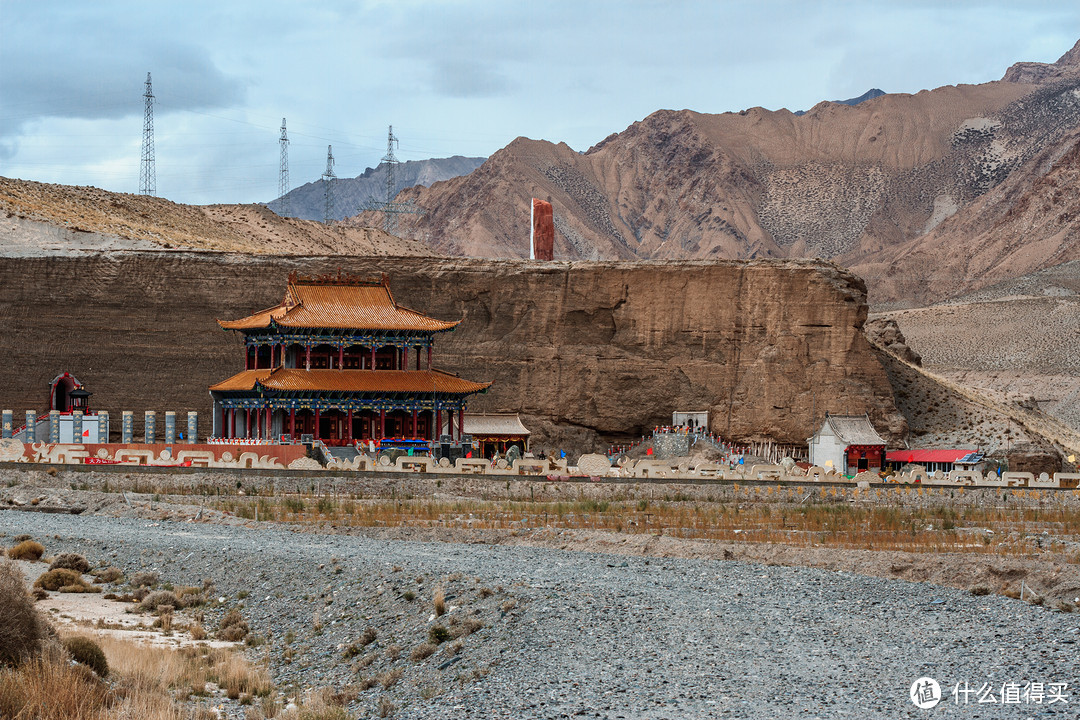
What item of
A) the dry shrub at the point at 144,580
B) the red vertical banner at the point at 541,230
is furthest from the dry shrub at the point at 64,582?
the red vertical banner at the point at 541,230

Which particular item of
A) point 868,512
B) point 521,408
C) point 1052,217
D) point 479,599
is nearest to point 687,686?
point 479,599

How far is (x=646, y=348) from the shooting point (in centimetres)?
7656

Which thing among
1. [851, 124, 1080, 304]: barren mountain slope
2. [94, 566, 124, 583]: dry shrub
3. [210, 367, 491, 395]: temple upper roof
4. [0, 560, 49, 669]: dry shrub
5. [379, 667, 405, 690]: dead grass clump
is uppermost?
[851, 124, 1080, 304]: barren mountain slope

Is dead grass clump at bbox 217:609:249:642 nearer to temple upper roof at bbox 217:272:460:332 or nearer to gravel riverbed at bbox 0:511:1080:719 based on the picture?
gravel riverbed at bbox 0:511:1080:719

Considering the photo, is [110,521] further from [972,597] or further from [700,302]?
[700,302]

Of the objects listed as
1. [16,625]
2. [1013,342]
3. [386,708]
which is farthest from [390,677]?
[1013,342]

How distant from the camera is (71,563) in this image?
105 feet

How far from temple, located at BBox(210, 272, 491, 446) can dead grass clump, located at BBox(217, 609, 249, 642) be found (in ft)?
109

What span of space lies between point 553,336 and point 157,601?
165ft

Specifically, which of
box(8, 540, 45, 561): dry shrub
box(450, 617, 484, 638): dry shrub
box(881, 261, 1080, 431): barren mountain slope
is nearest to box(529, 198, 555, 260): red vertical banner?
box(881, 261, 1080, 431): barren mountain slope

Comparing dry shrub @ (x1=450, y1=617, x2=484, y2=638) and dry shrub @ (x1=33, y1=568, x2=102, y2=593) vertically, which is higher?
dry shrub @ (x1=450, y1=617, x2=484, y2=638)

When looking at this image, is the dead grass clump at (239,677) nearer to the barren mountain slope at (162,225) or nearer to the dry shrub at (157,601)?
the dry shrub at (157,601)

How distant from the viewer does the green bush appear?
1939 cm

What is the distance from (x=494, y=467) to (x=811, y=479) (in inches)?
535
